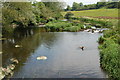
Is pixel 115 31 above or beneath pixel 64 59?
above

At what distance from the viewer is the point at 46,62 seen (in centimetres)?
1700

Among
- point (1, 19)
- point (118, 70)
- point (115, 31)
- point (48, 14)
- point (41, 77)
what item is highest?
point (48, 14)

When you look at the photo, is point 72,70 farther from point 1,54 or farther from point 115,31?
point 115,31

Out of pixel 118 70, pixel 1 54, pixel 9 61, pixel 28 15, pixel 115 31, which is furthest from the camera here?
pixel 28 15

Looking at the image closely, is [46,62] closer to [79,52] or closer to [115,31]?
[79,52]

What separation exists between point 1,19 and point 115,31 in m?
18.2

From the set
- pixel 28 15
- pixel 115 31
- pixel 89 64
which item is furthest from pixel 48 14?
pixel 89 64

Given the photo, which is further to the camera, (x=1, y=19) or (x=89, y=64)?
(x=1, y=19)

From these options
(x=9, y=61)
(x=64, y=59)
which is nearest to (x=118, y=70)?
(x=64, y=59)

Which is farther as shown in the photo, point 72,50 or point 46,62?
point 72,50

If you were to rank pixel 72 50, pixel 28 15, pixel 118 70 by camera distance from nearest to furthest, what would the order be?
pixel 118 70, pixel 72 50, pixel 28 15

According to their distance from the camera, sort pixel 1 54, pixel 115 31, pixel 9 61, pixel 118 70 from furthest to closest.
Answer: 1. pixel 115 31
2. pixel 1 54
3. pixel 9 61
4. pixel 118 70

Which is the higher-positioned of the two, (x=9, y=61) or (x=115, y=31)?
(x=115, y=31)

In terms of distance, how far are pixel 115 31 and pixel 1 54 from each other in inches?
717
